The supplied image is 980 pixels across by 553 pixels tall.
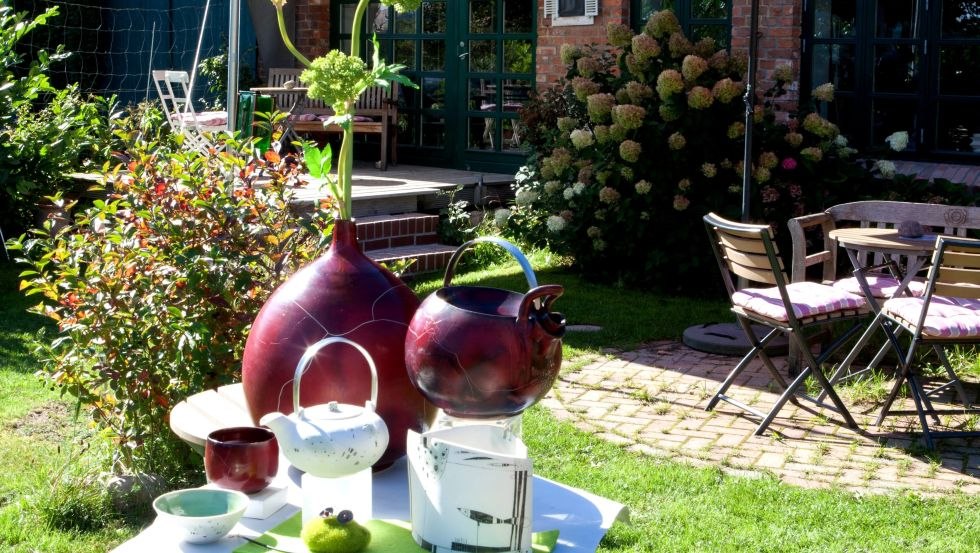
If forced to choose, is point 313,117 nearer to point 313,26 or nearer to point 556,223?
point 313,26

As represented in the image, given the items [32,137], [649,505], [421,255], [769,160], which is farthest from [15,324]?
[769,160]

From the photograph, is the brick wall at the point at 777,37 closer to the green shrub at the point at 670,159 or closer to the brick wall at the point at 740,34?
the brick wall at the point at 740,34

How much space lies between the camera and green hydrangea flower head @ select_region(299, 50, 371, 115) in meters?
2.33

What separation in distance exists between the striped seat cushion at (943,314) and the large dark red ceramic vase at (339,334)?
267 cm

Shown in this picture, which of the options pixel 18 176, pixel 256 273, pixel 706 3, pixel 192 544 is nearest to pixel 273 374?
pixel 192 544

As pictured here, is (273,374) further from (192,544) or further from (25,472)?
(25,472)

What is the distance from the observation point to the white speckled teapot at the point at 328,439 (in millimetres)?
2010

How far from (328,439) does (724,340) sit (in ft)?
14.3

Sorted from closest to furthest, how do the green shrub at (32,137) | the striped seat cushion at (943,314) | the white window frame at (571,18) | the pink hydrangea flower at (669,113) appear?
the striped seat cushion at (943,314)
the pink hydrangea flower at (669,113)
the green shrub at (32,137)
the white window frame at (571,18)

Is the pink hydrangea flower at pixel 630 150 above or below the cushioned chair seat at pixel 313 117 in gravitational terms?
below

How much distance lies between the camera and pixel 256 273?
389 centimetres

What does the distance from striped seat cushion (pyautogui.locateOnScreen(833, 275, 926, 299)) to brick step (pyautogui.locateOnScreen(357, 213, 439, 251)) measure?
3.49 metres

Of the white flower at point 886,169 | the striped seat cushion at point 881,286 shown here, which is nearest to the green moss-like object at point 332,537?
the striped seat cushion at point 881,286

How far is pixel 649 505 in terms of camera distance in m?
3.84
